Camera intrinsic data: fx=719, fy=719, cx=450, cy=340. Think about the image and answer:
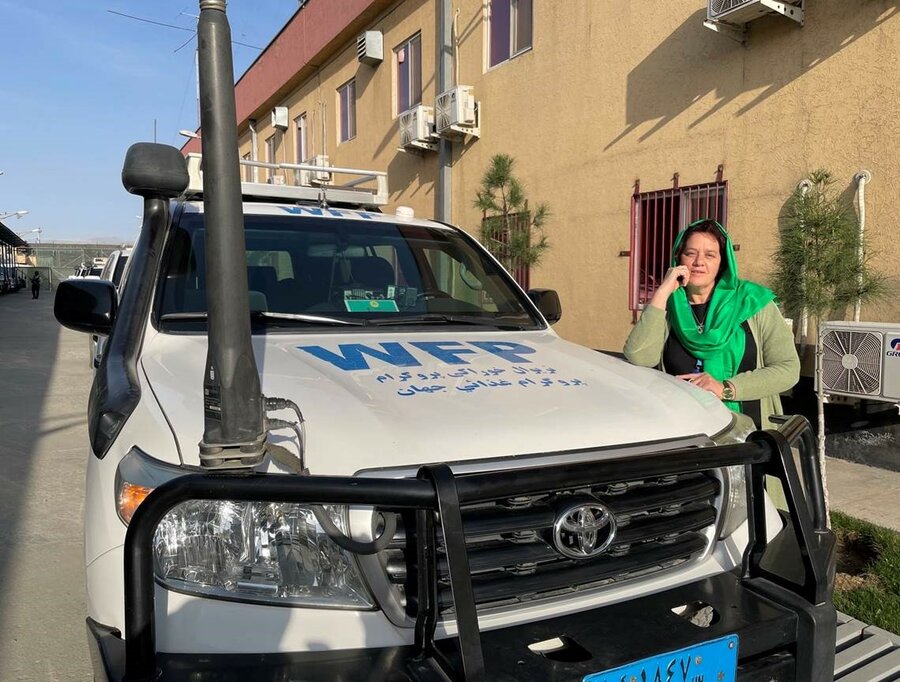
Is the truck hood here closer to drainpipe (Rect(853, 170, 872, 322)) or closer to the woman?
the woman

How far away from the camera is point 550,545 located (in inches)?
66.4

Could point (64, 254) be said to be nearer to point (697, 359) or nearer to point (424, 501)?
point (697, 359)

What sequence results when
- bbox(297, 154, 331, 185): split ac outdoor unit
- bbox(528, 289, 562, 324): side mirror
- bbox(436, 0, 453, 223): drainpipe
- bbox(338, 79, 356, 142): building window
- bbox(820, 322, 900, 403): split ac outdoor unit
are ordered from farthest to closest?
bbox(338, 79, 356, 142): building window < bbox(297, 154, 331, 185): split ac outdoor unit < bbox(436, 0, 453, 223): drainpipe < bbox(820, 322, 900, 403): split ac outdoor unit < bbox(528, 289, 562, 324): side mirror

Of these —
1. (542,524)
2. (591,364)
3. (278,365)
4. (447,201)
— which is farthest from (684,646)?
(447,201)

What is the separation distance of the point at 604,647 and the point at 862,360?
400cm

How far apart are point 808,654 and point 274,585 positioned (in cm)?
130

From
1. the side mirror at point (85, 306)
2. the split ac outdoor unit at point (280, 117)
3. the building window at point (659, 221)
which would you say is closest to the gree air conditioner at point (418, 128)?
the building window at point (659, 221)

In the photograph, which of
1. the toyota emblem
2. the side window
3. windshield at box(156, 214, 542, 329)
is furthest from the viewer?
the side window

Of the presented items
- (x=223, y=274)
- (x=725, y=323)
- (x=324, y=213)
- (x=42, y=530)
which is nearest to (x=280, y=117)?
(x=42, y=530)

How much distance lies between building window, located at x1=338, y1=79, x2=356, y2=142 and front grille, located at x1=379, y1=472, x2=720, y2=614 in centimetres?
1438

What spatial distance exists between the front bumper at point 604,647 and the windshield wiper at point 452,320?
142cm

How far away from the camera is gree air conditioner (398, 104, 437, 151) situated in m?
11.3

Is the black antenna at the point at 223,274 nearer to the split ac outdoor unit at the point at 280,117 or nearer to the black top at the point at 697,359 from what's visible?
the black top at the point at 697,359

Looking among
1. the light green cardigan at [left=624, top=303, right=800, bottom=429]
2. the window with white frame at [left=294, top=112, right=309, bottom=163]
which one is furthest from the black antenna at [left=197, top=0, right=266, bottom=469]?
the window with white frame at [left=294, top=112, right=309, bottom=163]
